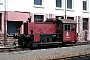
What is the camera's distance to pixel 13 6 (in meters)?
26.0

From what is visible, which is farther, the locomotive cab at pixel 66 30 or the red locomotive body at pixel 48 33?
the locomotive cab at pixel 66 30

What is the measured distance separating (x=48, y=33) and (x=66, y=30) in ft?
5.58

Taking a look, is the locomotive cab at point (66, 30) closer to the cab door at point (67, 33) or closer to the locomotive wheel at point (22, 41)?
the cab door at point (67, 33)

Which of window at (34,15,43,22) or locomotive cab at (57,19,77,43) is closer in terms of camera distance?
locomotive cab at (57,19,77,43)

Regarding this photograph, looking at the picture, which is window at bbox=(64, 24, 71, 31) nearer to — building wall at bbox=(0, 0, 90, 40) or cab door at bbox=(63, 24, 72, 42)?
cab door at bbox=(63, 24, 72, 42)

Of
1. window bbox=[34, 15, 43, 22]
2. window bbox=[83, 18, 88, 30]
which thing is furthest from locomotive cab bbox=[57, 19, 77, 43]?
window bbox=[83, 18, 88, 30]

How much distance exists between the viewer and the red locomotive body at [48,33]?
2162 cm

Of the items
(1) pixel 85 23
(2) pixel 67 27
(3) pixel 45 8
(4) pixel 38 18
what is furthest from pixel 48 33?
(1) pixel 85 23

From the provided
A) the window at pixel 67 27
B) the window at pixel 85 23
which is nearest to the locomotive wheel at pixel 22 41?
the window at pixel 67 27

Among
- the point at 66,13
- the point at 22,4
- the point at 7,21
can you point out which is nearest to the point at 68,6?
the point at 66,13

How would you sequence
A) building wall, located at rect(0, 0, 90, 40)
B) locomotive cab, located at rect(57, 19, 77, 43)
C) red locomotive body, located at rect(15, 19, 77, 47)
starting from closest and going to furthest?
red locomotive body, located at rect(15, 19, 77, 47) → locomotive cab, located at rect(57, 19, 77, 43) → building wall, located at rect(0, 0, 90, 40)

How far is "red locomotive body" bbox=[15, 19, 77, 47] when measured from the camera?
2162 cm

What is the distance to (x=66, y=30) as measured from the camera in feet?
76.4

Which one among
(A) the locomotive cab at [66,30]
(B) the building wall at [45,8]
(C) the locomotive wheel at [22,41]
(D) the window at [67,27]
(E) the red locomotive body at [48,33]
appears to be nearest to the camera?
(E) the red locomotive body at [48,33]
